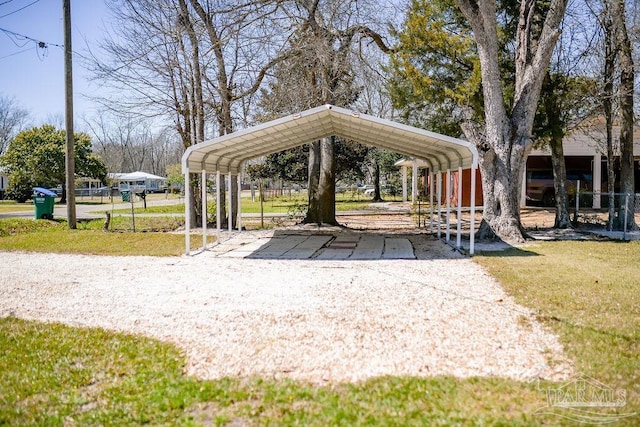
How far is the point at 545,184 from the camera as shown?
72.7ft

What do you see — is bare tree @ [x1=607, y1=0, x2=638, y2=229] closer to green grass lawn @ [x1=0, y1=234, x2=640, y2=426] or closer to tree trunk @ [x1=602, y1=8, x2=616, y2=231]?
tree trunk @ [x1=602, y1=8, x2=616, y2=231]

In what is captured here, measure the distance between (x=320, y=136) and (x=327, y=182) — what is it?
2442mm

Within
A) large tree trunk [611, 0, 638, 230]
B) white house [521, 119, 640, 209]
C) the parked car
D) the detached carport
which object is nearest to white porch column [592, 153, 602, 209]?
white house [521, 119, 640, 209]

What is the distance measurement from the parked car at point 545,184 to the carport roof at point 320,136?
420 inches

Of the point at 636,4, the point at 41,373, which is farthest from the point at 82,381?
the point at 636,4

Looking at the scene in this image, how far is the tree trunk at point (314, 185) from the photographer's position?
15328mm

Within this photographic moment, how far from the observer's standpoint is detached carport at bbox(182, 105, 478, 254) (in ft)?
29.6

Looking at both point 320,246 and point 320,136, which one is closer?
point 320,246

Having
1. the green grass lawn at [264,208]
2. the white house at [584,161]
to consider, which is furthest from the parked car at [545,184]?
the green grass lawn at [264,208]

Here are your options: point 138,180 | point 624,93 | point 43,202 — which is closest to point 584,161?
point 624,93

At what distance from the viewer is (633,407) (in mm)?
3068

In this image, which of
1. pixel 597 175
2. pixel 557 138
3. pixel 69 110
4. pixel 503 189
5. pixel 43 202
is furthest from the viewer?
pixel 597 175

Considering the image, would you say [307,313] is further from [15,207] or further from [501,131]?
[15,207]

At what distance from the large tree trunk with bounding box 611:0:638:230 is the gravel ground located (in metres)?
7.38
